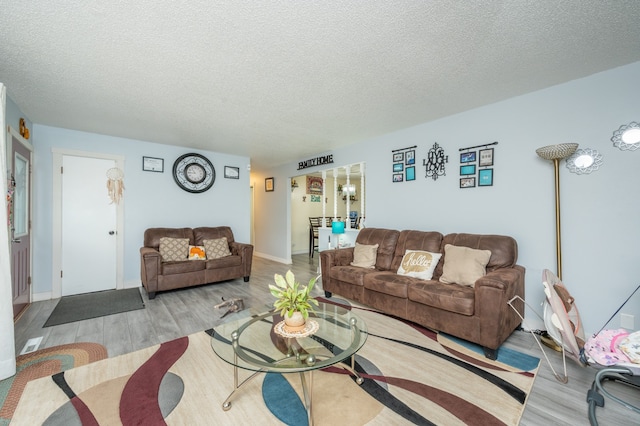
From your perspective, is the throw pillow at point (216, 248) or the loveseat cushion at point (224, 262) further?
the throw pillow at point (216, 248)

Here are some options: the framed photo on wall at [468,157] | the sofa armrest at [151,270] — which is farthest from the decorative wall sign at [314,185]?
the framed photo on wall at [468,157]

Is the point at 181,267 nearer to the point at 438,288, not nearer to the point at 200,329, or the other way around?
the point at 200,329

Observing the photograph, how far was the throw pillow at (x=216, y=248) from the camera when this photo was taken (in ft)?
14.5

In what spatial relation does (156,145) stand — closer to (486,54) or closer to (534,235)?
(486,54)

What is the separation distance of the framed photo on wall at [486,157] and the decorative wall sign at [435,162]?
0.40m

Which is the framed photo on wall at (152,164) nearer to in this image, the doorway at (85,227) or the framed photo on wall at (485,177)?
the doorway at (85,227)

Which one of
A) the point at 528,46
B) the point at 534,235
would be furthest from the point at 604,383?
the point at 528,46

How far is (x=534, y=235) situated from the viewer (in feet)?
9.05

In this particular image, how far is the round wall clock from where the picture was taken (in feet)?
15.9

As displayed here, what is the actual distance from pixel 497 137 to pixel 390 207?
1.63 m

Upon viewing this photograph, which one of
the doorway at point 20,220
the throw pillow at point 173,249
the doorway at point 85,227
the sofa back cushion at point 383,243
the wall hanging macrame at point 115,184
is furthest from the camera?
the wall hanging macrame at point 115,184

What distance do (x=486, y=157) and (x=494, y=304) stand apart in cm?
176

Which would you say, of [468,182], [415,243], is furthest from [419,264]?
[468,182]

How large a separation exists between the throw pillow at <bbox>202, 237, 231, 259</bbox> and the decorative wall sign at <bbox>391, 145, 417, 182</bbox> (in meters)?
3.05
